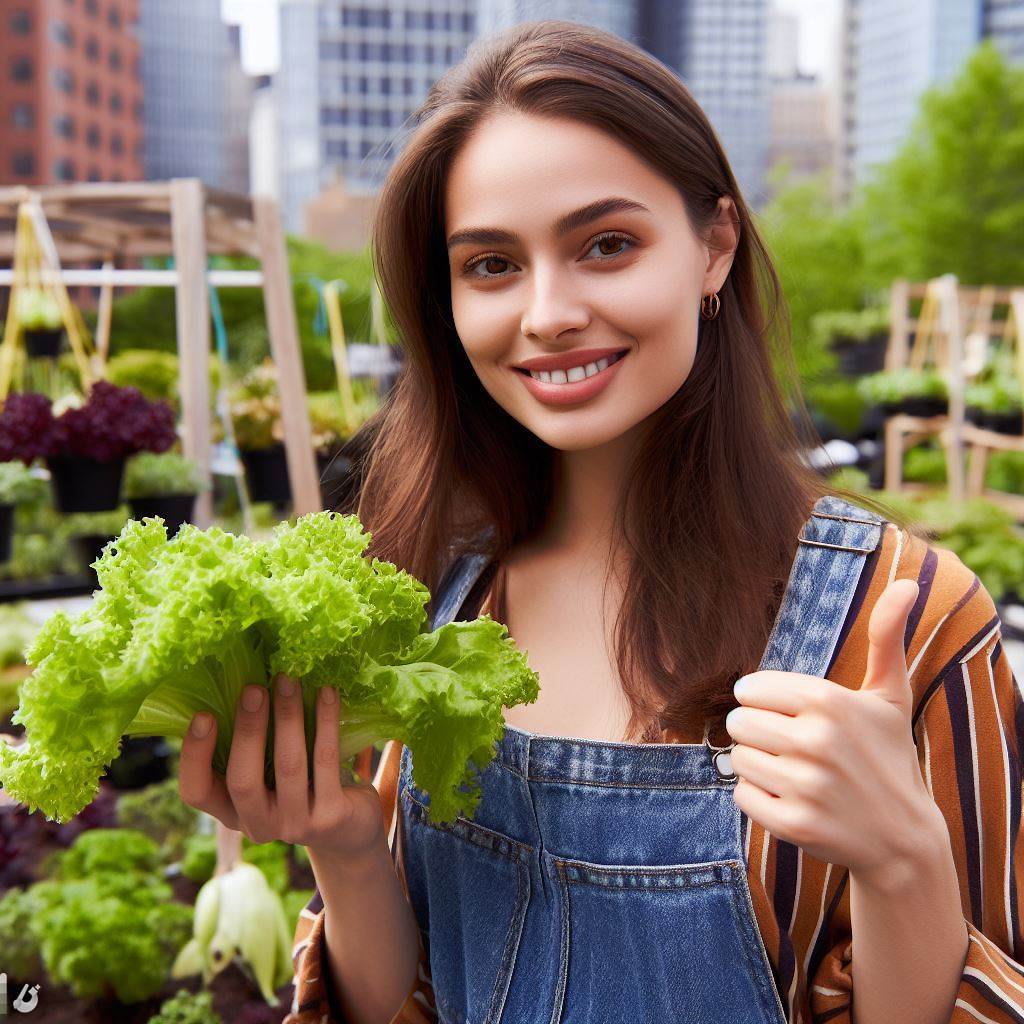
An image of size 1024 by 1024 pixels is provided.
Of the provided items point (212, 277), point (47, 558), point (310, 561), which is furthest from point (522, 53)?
point (47, 558)

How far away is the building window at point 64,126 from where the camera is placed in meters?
75.3

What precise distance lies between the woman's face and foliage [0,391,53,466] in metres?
1.65

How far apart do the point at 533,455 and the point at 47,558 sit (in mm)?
6119

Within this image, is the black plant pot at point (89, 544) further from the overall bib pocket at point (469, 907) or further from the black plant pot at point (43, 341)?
the overall bib pocket at point (469, 907)

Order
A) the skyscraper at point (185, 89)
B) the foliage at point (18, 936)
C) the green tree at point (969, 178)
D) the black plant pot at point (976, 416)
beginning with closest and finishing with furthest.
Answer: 1. the foliage at point (18, 936)
2. the black plant pot at point (976, 416)
3. the green tree at point (969, 178)
4. the skyscraper at point (185, 89)

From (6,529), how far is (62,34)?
86532 mm

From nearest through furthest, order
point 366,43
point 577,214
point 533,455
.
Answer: point 577,214, point 533,455, point 366,43

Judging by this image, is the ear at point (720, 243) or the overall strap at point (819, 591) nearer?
the overall strap at point (819, 591)

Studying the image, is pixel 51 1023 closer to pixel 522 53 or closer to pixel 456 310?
pixel 456 310

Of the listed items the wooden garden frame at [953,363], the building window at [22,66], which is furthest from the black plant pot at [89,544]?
the building window at [22,66]

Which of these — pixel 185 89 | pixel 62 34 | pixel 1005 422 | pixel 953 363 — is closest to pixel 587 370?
pixel 953 363

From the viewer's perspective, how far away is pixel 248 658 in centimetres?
108

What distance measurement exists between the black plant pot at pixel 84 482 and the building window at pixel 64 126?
82.5 meters

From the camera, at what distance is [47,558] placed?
698 cm
